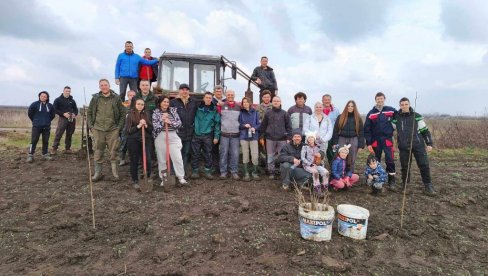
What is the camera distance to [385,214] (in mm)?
5574

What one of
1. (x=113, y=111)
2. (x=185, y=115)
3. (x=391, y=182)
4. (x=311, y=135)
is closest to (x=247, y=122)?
(x=185, y=115)

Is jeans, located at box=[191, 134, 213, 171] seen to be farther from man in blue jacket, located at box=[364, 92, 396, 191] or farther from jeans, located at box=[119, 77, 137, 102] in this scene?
man in blue jacket, located at box=[364, 92, 396, 191]

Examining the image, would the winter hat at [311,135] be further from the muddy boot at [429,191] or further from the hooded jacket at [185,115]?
the muddy boot at [429,191]

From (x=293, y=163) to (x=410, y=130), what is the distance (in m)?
2.47

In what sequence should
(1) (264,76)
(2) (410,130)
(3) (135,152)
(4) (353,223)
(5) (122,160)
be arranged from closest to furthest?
(4) (353,223), (3) (135,152), (2) (410,130), (5) (122,160), (1) (264,76)

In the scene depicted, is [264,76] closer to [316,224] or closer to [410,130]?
[410,130]

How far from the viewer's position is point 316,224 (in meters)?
4.29

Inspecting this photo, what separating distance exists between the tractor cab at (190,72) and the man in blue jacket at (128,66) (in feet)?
1.63

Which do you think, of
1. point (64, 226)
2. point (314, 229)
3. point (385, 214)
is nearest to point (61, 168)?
point (64, 226)

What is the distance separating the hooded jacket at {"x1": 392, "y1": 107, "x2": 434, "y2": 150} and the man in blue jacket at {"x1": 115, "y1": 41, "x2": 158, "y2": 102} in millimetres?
6019

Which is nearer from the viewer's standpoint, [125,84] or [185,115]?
[185,115]

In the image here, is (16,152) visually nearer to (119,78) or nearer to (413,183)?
(119,78)

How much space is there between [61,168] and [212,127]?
4.17 meters

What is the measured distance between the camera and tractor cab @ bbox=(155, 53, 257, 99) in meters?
8.33
